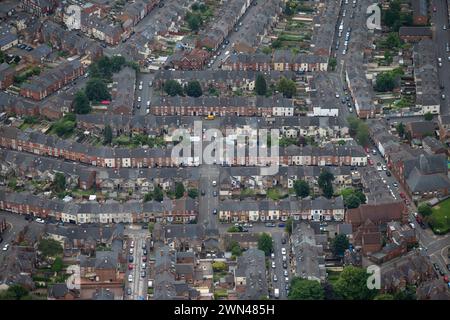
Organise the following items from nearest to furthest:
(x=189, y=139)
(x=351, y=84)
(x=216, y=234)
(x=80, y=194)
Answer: (x=216, y=234) < (x=80, y=194) < (x=189, y=139) < (x=351, y=84)

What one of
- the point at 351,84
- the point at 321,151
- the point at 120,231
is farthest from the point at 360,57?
the point at 120,231

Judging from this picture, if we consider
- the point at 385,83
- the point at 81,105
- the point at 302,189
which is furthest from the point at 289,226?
the point at 81,105

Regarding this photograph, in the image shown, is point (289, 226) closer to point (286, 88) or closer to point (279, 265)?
point (279, 265)

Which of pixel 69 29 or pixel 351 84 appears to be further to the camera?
pixel 69 29

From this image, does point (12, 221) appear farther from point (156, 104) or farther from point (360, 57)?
point (360, 57)

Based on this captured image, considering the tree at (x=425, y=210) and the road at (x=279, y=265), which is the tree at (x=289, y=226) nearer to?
the road at (x=279, y=265)

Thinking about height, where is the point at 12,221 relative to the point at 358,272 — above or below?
below

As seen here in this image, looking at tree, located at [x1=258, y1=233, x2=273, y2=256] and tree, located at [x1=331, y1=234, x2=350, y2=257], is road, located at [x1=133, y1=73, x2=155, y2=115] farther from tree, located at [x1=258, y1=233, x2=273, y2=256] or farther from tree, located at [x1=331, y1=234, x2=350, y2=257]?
tree, located at [x1=331, y1=234, x2=350, y2=257]
